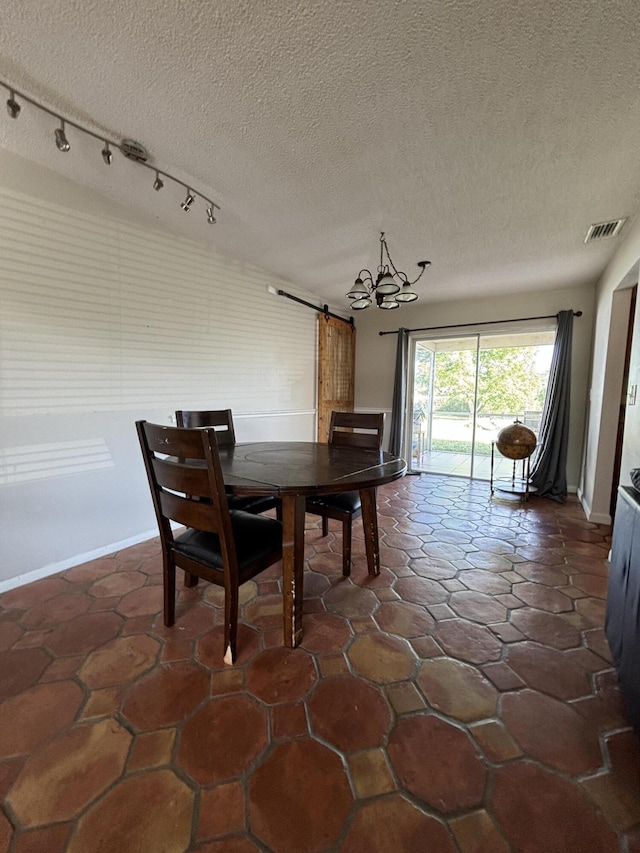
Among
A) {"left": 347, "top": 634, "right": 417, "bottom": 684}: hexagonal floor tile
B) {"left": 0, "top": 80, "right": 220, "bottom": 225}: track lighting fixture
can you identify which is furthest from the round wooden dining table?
{"left": 0, "top": 80, "right": 220, "bottom": 225}: track lighting fixture

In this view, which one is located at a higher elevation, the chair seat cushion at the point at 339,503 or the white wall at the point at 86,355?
the white wall at the point at 86,355

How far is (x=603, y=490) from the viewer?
9.99ft

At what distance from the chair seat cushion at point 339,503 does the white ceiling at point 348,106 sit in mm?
1909

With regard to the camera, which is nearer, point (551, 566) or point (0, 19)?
point (0, 19)

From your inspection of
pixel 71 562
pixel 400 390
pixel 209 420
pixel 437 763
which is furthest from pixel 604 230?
pixel 71 562

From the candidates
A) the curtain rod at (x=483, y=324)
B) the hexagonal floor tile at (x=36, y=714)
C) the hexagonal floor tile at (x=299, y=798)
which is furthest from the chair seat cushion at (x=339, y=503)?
the curtain rod at (x=483, y=324)

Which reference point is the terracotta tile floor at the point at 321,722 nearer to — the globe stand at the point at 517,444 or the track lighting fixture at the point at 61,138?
the globe stand at the point at 517,444

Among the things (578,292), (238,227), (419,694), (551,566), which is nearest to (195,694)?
(419,694)

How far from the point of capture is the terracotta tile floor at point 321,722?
897mm

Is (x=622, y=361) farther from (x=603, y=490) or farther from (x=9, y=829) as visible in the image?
(x=9, y=829)

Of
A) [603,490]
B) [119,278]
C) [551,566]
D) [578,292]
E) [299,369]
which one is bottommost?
[551,566]

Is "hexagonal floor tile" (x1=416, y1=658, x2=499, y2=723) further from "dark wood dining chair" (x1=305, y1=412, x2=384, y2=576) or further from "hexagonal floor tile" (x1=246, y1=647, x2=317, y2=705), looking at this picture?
"dark wood dining chair" (x1=305, y1=412, x2=384, y2=576)

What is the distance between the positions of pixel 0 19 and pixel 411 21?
4.59 feet

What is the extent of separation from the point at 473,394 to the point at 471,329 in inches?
A: 34.0
